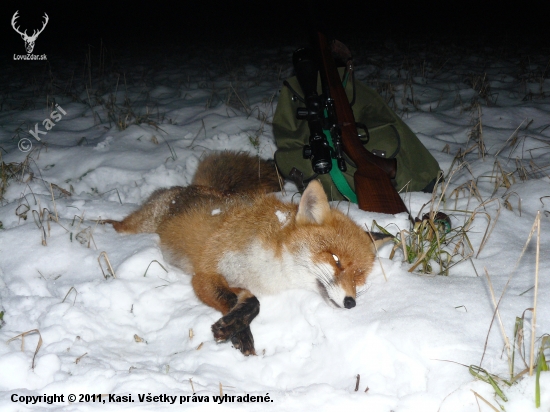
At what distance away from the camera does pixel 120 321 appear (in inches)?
106

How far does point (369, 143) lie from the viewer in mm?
4082

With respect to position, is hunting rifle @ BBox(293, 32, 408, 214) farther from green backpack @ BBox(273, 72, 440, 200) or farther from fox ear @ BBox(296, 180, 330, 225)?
fox ear @ BBox(296, 180, 330, 225)

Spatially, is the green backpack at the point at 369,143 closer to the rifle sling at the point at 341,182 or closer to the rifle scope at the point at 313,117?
the rifle sling at the point at 341,182

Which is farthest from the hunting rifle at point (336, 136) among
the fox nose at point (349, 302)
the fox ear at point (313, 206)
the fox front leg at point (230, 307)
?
the fox front leg at point (230, 307)

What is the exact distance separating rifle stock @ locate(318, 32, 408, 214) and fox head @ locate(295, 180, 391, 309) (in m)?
0.57

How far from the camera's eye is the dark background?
1261 centimetres

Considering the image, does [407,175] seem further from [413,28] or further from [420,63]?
[413,28]

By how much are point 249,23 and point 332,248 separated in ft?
56.5

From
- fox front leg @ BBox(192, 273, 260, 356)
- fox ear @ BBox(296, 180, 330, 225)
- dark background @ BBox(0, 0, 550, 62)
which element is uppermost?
dark background @ BBox(0, 0, 550, 62)

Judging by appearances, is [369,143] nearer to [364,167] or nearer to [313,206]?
[364,167]

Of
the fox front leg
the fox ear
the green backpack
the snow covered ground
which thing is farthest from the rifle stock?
the fox front leg

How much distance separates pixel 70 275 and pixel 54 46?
12.1 meters

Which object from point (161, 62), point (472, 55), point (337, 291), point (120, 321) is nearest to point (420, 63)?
point (472, 55)

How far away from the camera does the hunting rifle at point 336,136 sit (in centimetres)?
350
